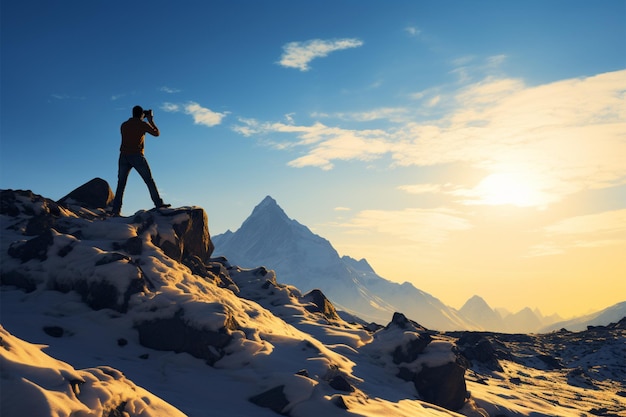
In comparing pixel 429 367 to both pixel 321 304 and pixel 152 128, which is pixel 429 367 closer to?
pixel 321 304

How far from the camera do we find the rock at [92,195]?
108 feet

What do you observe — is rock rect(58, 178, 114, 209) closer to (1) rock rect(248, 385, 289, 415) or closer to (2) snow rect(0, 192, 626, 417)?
(2) snow rect(0, 192, 626, 417)

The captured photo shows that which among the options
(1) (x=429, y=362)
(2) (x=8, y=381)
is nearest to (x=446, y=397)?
(1) (x=429, y=362)

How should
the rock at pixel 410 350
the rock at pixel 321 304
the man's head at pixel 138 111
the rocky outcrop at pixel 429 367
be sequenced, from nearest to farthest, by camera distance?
the man's head at pixel 138 111 → the rocky outcrop at pixel 429 367 → the rock at pixel 410 350 → the rock at pixel 321 304

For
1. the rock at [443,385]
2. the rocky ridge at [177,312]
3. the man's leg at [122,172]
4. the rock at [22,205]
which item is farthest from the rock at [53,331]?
the rock at [443,385]

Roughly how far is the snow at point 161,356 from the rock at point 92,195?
20.6 feet

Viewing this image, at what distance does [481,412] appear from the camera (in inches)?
955

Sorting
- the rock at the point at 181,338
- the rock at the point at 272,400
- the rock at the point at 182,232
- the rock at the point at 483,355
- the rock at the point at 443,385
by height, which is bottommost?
the rock at the point at 483,355

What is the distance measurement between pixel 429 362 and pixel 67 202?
25.3 metres

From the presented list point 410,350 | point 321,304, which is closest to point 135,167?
point 410,350

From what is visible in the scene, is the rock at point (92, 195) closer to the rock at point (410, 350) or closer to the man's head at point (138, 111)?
the man's head at point (138, 111)

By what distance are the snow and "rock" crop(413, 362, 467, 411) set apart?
1.54 ft

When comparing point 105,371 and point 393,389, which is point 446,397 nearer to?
point 393,389

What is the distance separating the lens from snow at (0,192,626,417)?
964cm
